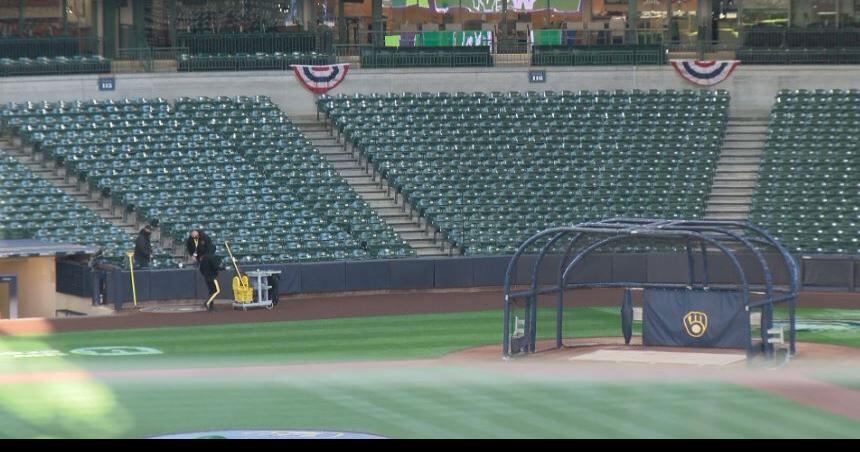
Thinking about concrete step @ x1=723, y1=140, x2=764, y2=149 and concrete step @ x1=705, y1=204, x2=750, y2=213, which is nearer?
concrete step @ x1=705, y1=204, x2=750, y2=213

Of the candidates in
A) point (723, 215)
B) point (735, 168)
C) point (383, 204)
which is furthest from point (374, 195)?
point (735, 168)

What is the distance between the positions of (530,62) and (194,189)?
12.6 metres

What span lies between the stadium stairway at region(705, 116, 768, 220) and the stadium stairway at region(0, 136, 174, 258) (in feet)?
47.8

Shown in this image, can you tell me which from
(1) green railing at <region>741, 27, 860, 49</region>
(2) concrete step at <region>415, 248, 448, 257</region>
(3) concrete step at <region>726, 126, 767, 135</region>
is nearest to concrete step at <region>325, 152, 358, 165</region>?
(2) concrete step at <region>415, 248, 448, 257</region>

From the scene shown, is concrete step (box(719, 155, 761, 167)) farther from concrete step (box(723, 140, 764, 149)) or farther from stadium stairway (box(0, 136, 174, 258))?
stadium stairway (box(0, 136, 174, 258))

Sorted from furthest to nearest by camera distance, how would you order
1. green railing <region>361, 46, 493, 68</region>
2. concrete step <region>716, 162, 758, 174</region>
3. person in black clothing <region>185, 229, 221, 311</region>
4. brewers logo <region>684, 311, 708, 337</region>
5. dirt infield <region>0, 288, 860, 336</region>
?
1. green railing <region>361, 46, 493, 68</region>
2. concrete step <region>716, 162, 758, 174</region>
3. person in black clothing <region>185, 229, 221, 311</region>
4. dirt infield <region>0, 288, 860, 336</region>
5. brewers logo <region>684, 311, 708, 337</region>

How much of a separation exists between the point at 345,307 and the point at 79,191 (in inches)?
348

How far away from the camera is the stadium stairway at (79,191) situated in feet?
120

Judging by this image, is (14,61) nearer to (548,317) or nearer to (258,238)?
(258,238)

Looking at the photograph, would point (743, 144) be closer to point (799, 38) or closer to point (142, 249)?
point (799, 38)

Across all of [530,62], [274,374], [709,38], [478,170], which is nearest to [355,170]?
[478,170]

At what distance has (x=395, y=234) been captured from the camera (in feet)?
124

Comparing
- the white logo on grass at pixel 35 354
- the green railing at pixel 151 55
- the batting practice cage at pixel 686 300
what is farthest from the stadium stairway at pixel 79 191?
the batting practice cage at pixel 686 300

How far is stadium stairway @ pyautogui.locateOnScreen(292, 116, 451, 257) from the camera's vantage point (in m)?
38.6
